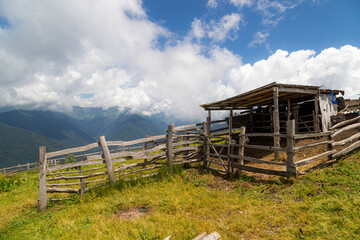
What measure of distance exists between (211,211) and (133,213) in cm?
230

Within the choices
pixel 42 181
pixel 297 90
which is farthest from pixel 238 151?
pixel 42 181

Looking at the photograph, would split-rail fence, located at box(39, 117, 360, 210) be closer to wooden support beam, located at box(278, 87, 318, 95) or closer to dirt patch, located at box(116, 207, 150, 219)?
dirt patch, located at box(116, 207, 150, 219)

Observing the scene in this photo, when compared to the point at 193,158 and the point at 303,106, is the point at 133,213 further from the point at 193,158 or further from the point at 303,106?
the point at 303,106

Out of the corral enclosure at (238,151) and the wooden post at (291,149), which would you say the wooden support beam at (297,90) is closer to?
the corral enclosure at (238,151)

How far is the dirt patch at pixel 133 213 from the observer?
4.80 metres

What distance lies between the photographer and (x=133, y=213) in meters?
4.97

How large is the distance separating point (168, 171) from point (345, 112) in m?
15.0

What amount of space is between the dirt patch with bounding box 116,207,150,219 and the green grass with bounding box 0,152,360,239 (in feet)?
0.10

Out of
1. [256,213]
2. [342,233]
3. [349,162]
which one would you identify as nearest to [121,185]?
[256,213]

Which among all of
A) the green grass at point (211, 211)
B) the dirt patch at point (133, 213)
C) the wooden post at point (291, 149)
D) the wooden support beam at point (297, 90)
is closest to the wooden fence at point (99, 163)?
the green grass at point (211, 211)

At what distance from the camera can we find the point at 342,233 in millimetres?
3309

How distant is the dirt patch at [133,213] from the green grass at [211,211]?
3cm

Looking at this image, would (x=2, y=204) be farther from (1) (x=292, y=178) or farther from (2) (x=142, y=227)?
(1) (x=292, y=178)

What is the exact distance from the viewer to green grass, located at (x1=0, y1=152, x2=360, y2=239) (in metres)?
3.73
